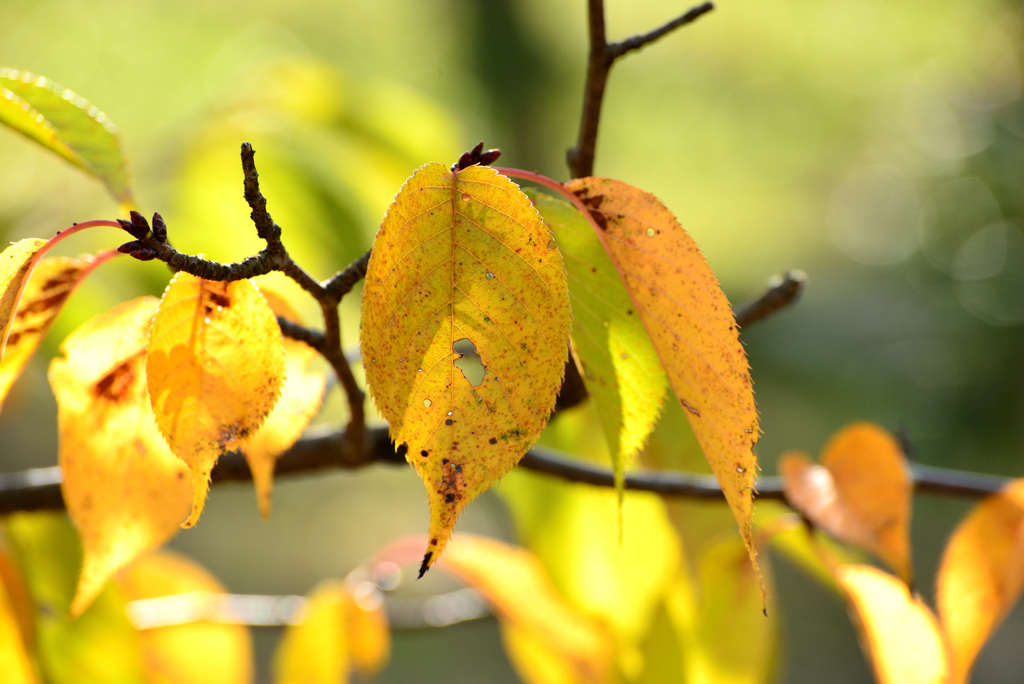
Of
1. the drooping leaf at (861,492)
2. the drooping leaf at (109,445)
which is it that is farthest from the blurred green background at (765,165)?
the drooping leaf at (861,492)

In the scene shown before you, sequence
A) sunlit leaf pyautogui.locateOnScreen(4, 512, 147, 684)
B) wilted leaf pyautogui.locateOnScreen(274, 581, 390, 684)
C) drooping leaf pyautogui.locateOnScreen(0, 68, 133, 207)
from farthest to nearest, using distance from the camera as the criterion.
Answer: wilted leaf pyautogui.locateOnScreen(274, 581, 390, 684) → sunlit leaf pyautogui.locateOnScreen(4, 512, 147, 684) → drooping leaf pyautogui.locateOnScreen(0, 68, 133, 207)

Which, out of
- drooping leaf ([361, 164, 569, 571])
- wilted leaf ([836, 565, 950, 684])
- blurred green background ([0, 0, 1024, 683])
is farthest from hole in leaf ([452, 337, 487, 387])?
blurred green background ([0, 0, 1024, 683])

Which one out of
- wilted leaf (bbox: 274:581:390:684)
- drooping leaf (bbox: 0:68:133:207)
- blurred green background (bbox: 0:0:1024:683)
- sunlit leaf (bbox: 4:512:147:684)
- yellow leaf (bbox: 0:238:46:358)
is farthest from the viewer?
blurred green background (bbox: 0:0:1024:683)

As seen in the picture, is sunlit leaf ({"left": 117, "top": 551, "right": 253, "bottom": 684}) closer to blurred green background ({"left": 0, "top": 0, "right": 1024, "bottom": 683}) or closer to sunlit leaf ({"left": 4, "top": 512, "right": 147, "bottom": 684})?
sunlit leaf ({"left": 4, "top": 512, "right": 147, "bottom": 684})

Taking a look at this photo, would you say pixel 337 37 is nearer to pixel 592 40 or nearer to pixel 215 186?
pixel 215 186

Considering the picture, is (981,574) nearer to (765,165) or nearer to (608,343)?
(608,343)

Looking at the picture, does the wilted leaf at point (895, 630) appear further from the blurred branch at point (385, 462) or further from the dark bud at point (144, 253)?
the dark bud at point (144, 253)
